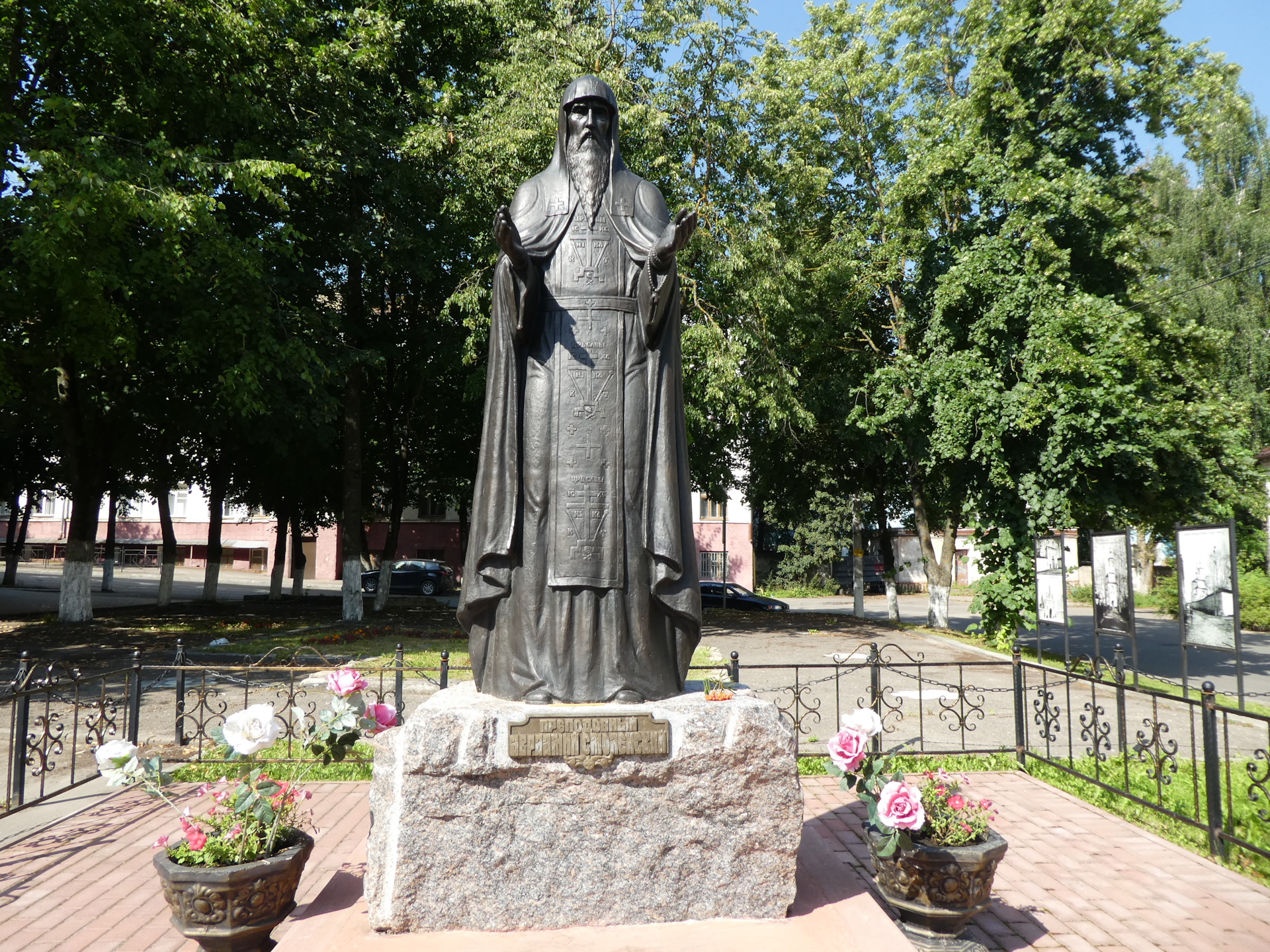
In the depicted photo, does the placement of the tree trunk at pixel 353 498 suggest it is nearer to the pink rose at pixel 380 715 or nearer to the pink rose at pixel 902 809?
the pink rose at pixel 380 715

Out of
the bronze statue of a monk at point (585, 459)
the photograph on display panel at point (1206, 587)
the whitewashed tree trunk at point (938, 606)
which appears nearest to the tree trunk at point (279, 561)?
the whitewashed tree trunk at point (938, 606)

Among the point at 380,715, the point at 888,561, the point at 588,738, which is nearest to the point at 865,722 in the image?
the point at 588,738

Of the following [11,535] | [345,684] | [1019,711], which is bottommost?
[1019,711]

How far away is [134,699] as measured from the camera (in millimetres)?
7535

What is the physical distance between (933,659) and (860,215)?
11.4m

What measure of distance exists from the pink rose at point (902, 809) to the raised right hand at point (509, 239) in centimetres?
327

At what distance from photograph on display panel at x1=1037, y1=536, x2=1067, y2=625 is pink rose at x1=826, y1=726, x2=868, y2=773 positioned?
9.18 metres

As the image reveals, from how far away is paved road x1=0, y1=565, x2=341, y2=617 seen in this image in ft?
82.3

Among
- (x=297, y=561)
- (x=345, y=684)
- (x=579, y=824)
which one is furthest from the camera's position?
(x=297, y=561)

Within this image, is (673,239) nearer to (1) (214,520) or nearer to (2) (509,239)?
(2) (509,239)

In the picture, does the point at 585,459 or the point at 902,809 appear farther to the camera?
the point at 585,459

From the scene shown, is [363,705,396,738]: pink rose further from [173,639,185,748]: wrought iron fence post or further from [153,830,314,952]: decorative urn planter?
[173,639,185,748]: wrought iron fence post

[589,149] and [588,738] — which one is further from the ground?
[589,149]

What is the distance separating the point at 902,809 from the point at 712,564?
110 ft
